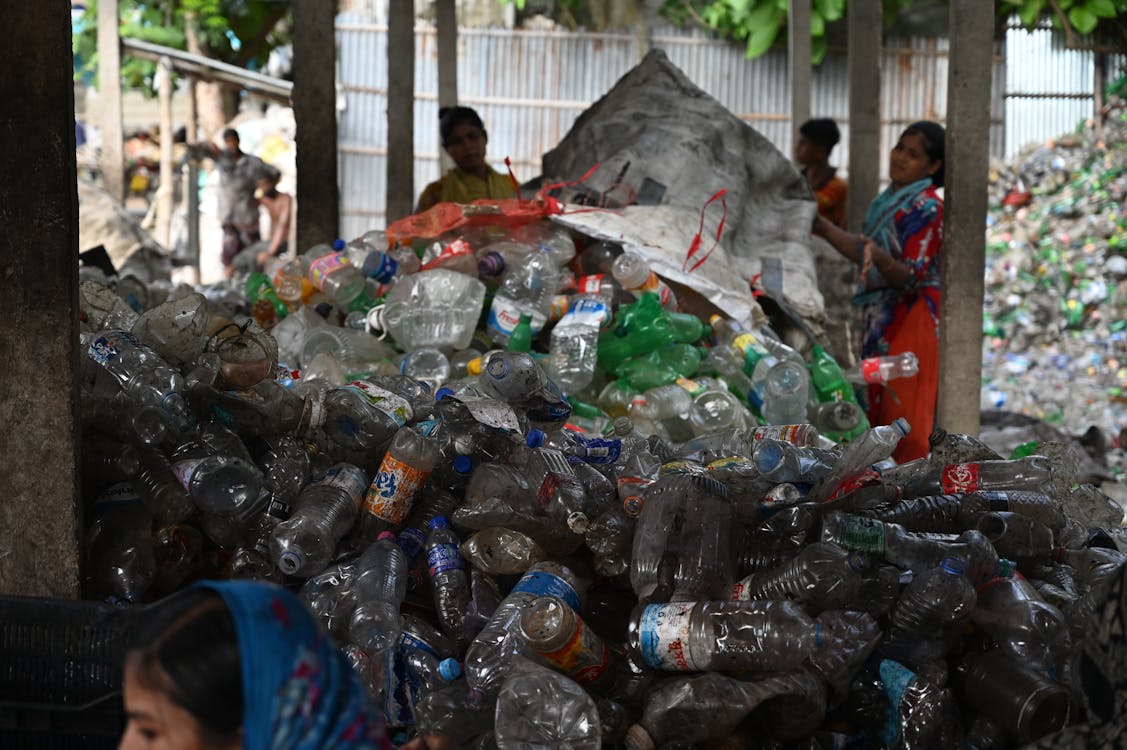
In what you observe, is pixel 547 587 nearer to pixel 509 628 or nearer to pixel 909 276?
pixel 509 628

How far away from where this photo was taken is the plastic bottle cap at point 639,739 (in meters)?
2.42

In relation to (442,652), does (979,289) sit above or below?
above

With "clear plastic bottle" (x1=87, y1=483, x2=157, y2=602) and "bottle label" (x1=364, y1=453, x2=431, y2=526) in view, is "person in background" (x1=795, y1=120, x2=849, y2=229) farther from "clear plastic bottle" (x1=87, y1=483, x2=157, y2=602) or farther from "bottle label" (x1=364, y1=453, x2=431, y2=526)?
"clear plastic bottle" (x1=87, y1=483, x2=157, y2=602)

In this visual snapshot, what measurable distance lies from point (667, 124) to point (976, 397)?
2.51 meters

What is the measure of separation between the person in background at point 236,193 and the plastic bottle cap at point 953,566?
34.4 feet

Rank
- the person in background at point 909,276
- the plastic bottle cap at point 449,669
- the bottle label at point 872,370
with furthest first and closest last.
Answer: the person in background at point 909,276 < the bottle label at point 872,370 < the plastic bottle cap at point 449,669

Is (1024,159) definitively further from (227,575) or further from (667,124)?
(227,575)

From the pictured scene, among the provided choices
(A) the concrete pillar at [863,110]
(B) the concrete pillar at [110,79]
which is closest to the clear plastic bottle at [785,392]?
(A) the concrete pillar at [863,110]

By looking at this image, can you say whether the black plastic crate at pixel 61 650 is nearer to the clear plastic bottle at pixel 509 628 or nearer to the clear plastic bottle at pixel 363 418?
the clear plastic bottle at pixel 509 628

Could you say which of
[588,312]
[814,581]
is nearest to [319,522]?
[814,581]

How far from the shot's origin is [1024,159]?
1403cm

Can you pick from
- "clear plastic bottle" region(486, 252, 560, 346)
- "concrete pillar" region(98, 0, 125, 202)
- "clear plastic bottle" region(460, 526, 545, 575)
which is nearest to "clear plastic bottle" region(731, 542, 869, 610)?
"clear plastic bottle" region(460, 526, 545, 575)

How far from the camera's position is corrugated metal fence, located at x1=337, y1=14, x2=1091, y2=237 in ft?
49.4

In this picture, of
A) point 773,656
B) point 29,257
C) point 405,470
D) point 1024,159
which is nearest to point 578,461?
point 405,470
